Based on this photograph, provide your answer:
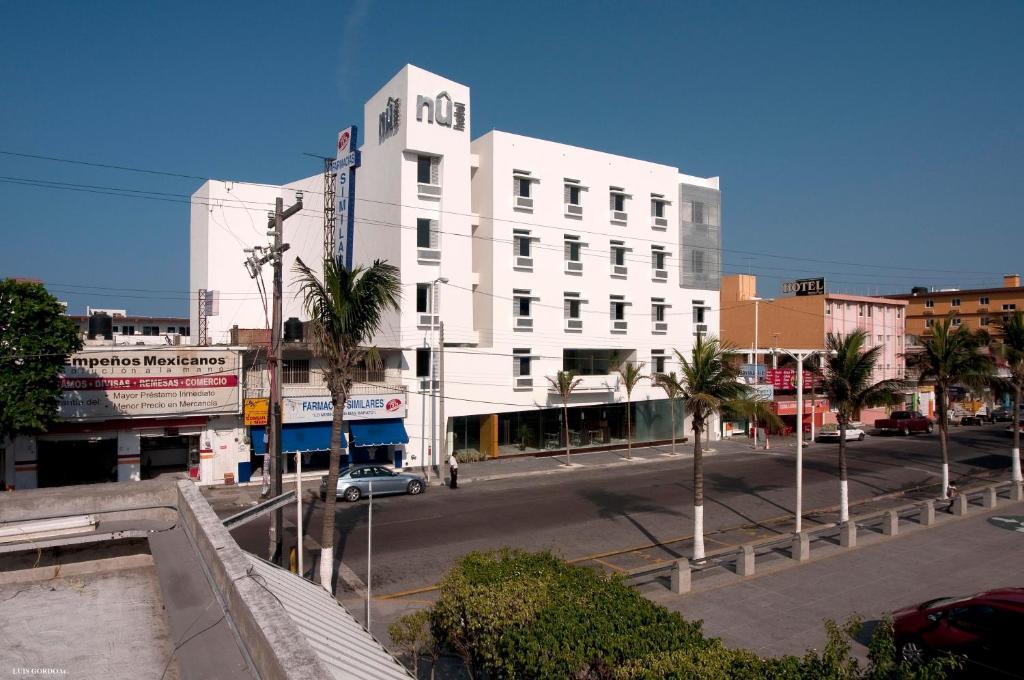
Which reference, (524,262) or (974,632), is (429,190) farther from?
(974,632)

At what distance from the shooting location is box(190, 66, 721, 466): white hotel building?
33.7m

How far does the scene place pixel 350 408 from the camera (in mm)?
31094

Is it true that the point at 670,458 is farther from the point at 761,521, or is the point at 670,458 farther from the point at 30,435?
the point at 30,435

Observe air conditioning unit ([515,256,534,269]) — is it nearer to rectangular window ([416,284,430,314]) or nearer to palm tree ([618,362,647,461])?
rectangular window ([416,284,430,314])

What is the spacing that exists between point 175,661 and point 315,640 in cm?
107

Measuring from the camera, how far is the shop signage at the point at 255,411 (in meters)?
28.7

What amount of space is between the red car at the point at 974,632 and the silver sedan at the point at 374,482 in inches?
722

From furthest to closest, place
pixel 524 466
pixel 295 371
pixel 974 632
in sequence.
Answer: pixel 524 466 < pixel 295 371 < pixel 974 632

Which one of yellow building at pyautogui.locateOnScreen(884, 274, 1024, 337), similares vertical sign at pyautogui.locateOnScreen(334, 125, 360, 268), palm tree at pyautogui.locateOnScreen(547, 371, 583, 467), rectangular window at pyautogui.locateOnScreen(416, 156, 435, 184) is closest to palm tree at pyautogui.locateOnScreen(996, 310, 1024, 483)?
palm tree at pyautogui.locateOnScreen(547, 371, 583, 467)

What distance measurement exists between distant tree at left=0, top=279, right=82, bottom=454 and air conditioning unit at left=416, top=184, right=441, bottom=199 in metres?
16.8

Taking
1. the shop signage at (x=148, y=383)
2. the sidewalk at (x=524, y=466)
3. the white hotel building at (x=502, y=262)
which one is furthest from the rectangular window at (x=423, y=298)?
the shop signage at (x=148, y=383)

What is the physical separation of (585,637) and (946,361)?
24.1 m

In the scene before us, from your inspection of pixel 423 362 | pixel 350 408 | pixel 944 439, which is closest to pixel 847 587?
pixel 944 439

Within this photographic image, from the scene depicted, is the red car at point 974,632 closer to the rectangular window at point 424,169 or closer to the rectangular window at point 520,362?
the rectangular window at point 520,362
